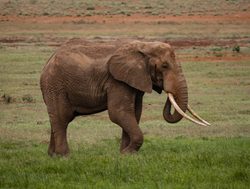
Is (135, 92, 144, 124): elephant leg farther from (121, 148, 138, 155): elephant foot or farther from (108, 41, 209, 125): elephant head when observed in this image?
(121, 148, 138, 155): elephant foot

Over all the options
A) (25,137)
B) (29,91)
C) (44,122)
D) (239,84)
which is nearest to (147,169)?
(25,137)

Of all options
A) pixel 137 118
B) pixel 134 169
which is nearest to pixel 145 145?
pixel 137 118

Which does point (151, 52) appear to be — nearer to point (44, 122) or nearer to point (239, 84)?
point (44, 122)

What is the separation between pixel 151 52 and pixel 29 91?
469 inches

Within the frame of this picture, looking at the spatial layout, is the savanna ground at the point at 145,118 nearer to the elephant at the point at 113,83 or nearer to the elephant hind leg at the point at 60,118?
the elephant hind leg at the point at 60,118

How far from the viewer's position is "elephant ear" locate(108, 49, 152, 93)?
13.4 meters

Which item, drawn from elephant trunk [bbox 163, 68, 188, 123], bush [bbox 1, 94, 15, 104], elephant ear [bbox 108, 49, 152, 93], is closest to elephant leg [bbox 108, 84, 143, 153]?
elephant ear [bbox 108, 49, 152, 93]

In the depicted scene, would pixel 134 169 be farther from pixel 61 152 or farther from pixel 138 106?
pixel 138 106

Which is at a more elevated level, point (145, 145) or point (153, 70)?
point (153, 70)

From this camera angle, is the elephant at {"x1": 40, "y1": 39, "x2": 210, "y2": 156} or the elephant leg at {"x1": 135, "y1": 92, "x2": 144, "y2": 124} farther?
the elephant leg at {"x1": 135, "y1": 92, "x2": 144, "y2": 124}

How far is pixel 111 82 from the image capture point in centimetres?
1364

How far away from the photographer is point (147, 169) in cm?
1120

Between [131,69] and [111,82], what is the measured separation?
14.9 inches

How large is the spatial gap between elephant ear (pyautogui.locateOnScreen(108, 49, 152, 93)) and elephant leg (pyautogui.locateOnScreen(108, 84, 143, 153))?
195mm
